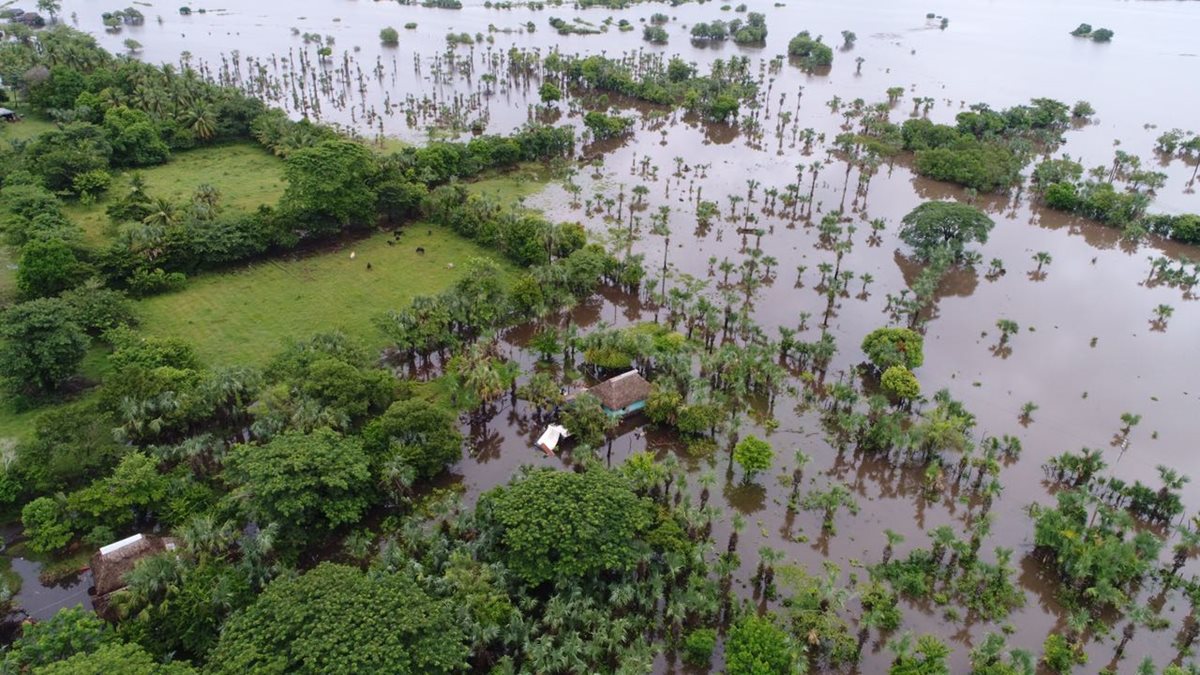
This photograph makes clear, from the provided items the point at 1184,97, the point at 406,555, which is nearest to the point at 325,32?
the point at 406,555

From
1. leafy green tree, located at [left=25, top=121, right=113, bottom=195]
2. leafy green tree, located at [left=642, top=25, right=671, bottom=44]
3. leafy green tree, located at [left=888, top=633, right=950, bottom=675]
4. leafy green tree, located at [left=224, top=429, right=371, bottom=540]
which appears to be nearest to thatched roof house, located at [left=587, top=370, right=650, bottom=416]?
leafy green tree, located at [left=224, top=429, right=371, bottom=540]

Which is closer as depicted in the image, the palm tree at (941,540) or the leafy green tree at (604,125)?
the palm tree at (941,540)

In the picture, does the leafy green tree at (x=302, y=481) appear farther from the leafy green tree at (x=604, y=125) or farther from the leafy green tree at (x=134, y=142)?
the leafy green tree at (x=604, y=125)

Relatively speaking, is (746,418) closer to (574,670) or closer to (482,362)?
(482,362)

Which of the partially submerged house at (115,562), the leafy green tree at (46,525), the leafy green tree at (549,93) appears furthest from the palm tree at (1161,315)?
the leafy green tree at (46,525)

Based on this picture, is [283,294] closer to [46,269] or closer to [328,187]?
[328,187]

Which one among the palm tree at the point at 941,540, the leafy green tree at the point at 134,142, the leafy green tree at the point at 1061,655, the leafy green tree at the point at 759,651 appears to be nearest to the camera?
the leafy green tree at the point at 759,651

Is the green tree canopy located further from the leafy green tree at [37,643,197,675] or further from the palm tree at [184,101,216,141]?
the palm tree at [184,101,216,141]
